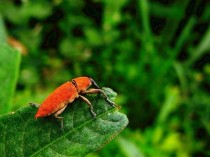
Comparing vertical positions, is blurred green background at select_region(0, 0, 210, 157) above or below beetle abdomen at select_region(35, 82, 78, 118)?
below

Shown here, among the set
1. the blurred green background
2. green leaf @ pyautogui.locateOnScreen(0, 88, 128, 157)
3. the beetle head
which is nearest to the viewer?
green leaf @ pyautogui.locateOnScreen(0, 88, 128, 157)

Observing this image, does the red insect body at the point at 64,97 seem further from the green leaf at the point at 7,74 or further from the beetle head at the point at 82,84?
the green leaf at the point at 7,74

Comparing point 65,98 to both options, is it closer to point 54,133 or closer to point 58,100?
point 58,100

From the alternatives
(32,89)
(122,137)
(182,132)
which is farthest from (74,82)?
(182,132)

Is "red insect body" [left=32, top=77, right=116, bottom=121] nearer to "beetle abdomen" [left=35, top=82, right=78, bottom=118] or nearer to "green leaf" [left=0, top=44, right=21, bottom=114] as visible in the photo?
"beetle abdomen" [left=35, top=82, right=78, bottom=118]

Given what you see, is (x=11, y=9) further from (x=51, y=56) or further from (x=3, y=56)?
(x=3, y=56)

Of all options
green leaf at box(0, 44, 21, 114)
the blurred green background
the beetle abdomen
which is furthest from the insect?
the blurred green background
